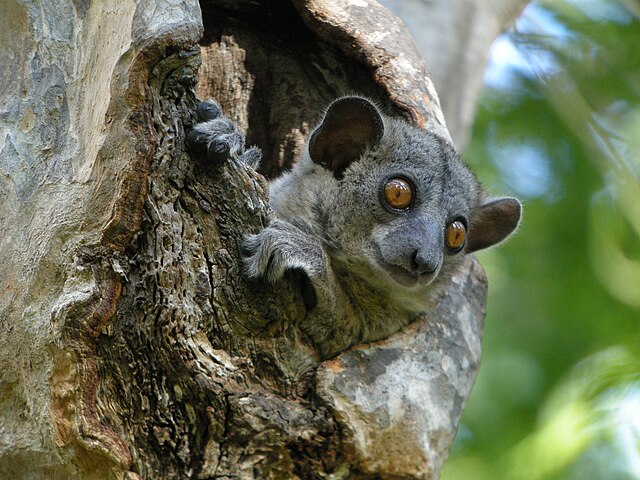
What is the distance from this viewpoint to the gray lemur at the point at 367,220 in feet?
12.7

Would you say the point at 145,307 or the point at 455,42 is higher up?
the point at 455,42

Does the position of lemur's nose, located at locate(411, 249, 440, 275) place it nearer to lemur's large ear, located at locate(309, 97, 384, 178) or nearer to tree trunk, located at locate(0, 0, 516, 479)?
tree trunk, located at locate(0, 0, 516, 479)

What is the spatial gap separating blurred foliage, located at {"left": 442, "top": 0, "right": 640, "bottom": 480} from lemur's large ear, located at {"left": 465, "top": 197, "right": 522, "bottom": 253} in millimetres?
1032

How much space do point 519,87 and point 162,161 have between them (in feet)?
17.6

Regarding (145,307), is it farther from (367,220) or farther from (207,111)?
(367,220)

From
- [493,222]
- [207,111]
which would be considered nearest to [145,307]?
[207,111]

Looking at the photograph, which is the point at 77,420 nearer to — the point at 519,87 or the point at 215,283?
the point at 215,283

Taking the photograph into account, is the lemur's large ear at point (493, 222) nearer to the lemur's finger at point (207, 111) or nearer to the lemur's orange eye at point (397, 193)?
the lemur's orange eye at point (397, 193)

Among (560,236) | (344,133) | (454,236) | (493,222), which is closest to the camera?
(344,133)

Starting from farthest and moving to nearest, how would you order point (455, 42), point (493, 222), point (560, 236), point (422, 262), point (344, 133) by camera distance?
1. point (560, 236)
2. point (455, 42)
3. point (493, 222)
4. point (344, 133)
5. point (422, 262)

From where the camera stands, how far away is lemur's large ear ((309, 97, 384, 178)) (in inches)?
163

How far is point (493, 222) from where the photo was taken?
4.83 m

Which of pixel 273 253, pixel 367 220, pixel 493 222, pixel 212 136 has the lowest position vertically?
pixel 273 253

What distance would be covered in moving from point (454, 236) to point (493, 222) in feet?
1.76
